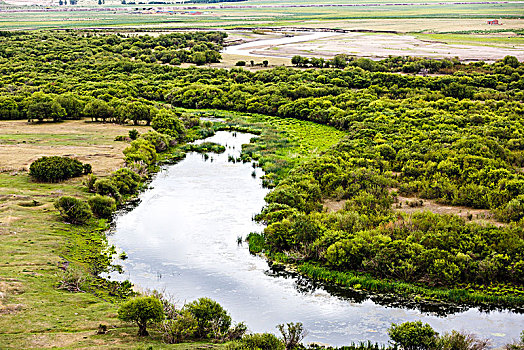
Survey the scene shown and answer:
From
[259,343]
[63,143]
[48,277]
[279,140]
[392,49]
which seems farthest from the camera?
[392,49]

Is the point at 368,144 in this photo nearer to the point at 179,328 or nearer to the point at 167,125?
the point at 167,125

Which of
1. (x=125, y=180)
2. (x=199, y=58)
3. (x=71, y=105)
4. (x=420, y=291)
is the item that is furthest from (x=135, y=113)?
(x=199, y=58)

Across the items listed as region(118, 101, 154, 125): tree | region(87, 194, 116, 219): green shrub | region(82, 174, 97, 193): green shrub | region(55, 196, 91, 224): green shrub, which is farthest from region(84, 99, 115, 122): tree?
region(55, 196, 91, 224): green shrub

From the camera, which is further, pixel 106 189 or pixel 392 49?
pixel 392 49

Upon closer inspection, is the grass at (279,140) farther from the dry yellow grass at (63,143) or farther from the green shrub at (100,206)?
the green shrub at (100,206)

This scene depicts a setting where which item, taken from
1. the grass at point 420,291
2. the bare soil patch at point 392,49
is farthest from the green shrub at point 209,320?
the bare soil patch at point 392,49
